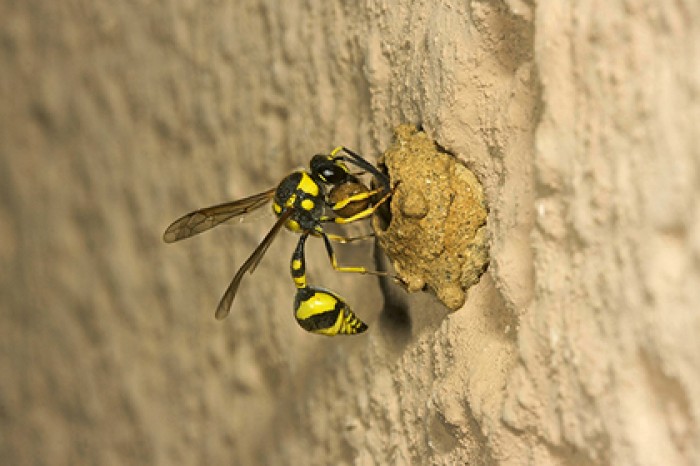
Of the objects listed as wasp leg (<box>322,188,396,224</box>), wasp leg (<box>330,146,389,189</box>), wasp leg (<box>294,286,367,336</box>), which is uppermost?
wasp leg (<box>330,146,389,189</box>)

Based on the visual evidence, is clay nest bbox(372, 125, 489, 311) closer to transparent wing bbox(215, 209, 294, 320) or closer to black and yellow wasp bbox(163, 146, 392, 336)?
black and yellow wasp bbox(163, 146, 392, 336)

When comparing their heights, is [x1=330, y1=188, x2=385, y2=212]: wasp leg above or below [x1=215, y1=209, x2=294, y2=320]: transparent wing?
above

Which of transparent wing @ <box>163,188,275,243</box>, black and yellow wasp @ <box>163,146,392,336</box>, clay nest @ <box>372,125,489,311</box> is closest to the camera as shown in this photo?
clay nest @ <box>372,125,489,311</box>

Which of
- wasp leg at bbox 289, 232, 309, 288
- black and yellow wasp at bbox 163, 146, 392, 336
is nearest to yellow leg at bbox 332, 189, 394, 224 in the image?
black and yellow wasp at bbox 163, 146, 392, 336

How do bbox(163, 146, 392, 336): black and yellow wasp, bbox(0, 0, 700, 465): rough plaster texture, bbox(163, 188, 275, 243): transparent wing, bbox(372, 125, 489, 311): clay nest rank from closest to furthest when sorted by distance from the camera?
bbox(0, 0, 700, 465): rough plaster texture → bbox(372, 125, 489, 311): clay nest → bbox(163, 146, 392, 336): black and yellow wasp → bbox(163, 188, 275, 243): transparent wing

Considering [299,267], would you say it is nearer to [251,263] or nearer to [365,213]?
[251,263]

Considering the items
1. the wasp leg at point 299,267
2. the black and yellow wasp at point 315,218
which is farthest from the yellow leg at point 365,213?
the wasp leg at point 299,267
